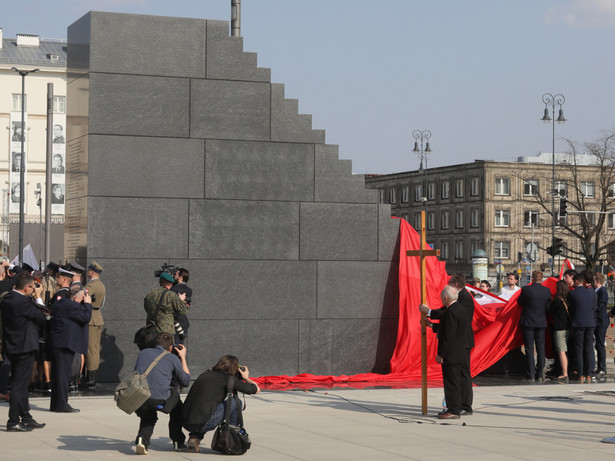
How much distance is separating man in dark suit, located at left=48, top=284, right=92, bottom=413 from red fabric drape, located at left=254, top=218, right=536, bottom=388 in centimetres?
428

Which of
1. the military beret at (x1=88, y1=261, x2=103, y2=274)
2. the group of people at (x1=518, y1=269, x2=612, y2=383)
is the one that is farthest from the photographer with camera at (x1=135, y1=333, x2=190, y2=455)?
the group of people at (x1=518, y1=269, x2=612, y2=383)

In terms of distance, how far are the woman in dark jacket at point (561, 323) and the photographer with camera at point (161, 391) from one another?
9.40 meters

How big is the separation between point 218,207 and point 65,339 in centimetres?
437

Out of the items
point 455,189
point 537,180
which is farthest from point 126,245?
point 455,189

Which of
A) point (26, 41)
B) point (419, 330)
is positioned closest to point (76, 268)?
point (419, 330)

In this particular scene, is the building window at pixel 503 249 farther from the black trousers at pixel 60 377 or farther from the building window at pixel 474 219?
the black trousers at pixel 60 377

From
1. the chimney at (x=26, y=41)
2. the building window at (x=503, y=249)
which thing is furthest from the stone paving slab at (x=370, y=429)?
the chimney at (x=26, y=41)

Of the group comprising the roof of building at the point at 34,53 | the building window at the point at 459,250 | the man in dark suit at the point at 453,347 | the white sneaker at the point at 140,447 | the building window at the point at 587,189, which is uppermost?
the roof of building at the point at 34,53

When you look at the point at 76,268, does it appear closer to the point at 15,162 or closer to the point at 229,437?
the point at 229,437

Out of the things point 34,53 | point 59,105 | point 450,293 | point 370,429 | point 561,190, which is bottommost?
point 370,429

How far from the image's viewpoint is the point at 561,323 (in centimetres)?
1862

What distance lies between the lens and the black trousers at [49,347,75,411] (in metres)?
13.7

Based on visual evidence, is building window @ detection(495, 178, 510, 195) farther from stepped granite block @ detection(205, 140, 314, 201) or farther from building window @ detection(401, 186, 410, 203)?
stepped granite block @ detection(205, 140, 314, 201)

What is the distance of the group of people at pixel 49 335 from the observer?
1221 cm
